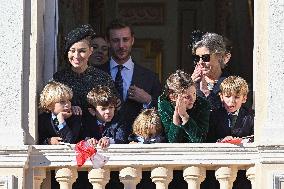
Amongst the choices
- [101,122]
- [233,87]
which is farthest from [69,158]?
[233,87]

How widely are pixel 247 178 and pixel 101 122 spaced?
1266mm

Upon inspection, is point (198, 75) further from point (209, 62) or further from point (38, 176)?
point (38, 176)

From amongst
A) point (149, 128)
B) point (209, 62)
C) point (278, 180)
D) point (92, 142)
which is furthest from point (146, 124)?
point (278, 180)

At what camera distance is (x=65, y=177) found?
1612 cm

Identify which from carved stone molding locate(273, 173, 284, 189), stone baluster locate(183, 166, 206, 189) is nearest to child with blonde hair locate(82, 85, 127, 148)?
stone baluster locate(183, 166, 206, 189)

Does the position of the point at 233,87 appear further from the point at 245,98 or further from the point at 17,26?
the point at 17,26

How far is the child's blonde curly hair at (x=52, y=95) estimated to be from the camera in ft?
53.2

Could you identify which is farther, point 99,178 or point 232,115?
point 232,115

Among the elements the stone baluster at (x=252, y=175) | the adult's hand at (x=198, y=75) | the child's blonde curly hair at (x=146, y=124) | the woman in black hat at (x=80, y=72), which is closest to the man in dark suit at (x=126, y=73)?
the woman in black hat at (x=80, y=72)

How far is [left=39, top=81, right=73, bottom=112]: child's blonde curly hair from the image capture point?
53.2ft

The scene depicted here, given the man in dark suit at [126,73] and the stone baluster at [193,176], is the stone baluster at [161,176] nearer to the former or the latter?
the stone baluster at [193,176]

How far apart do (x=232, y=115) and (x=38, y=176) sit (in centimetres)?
165

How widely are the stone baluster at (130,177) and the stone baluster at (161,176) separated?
0.12 metres

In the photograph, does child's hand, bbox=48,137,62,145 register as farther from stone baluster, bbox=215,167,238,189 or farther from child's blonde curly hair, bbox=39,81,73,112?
stone baluster, bbox=215,167,238,189
